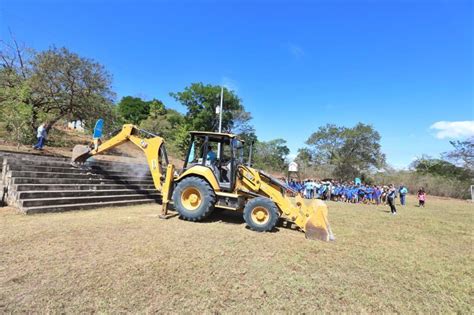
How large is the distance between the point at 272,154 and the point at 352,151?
48.2 feet

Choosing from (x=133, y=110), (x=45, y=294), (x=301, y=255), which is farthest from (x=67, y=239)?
(x=133, y=110)

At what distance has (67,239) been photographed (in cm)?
478

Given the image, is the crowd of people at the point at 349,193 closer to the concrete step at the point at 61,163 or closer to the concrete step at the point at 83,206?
the concrete step at the point at 61,163

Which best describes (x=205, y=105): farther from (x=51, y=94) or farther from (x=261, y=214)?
(x=261, y=214)

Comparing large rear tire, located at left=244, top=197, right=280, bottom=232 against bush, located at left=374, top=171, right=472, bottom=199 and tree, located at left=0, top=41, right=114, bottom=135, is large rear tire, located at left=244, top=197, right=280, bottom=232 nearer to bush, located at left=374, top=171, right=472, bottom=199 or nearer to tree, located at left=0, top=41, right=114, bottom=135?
tree, located at left=0, top=41, right=114, bottom=135

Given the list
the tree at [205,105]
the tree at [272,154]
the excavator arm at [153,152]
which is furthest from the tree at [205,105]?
the excavator arm at [153,152]

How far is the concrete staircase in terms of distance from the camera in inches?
274

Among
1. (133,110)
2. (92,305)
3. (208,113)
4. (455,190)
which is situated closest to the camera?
(92,305)

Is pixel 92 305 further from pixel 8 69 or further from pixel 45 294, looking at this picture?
pixel 8 69

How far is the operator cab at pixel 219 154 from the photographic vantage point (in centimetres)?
697

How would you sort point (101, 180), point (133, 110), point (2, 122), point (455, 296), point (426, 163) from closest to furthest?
point (455, 296) < point (101, 180) < point (2, 122) < point (426, 163) < point (133, 110)

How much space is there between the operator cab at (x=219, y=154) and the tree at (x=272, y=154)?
100ft

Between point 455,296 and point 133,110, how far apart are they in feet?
142

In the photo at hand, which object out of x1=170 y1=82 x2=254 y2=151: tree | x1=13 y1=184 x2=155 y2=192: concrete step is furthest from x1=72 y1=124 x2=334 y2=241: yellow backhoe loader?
x1=170 y1=82 x2=254 y2=151: tree
